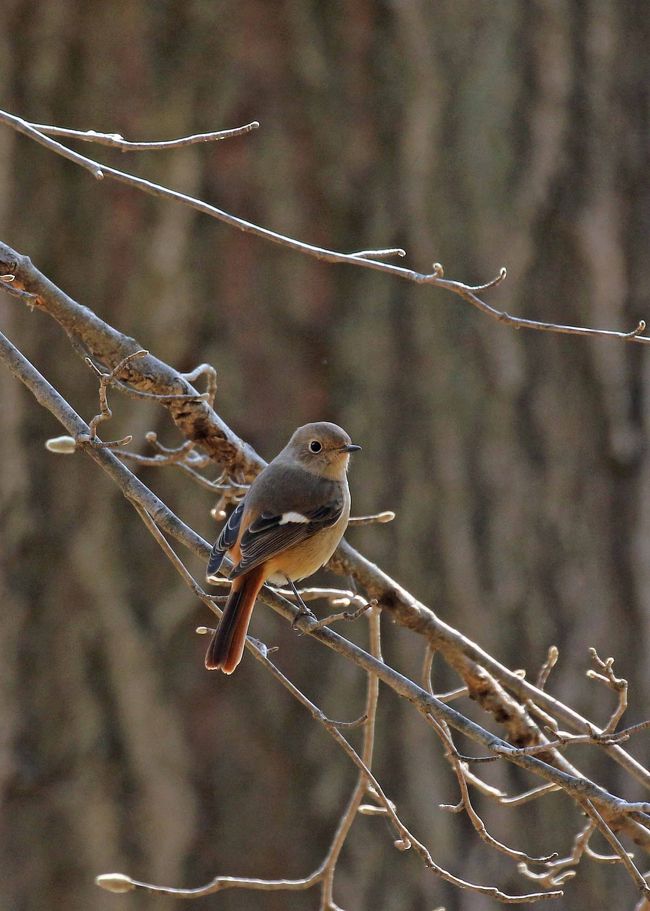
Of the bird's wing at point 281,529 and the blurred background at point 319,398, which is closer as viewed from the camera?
the bird's wing at point 281,529

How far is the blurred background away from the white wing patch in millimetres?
658

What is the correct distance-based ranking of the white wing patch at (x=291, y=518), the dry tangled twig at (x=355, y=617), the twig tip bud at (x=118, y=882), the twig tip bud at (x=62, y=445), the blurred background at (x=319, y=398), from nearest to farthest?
the dry tangled twig at (x=355, y=617)
the twig tip bud at (x=118, y=882)
the twig tip bud at (x=62, y=445)
the white wing patch at (x=291, y=518)
the blurred background at (x=319, y=398)

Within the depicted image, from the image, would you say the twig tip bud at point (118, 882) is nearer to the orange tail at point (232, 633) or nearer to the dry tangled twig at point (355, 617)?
the dry tangled twig at point (355, 617)

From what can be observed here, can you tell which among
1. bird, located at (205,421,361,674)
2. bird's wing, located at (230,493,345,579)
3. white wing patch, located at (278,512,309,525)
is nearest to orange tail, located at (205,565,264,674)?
bird, located at (205,421,361,674)

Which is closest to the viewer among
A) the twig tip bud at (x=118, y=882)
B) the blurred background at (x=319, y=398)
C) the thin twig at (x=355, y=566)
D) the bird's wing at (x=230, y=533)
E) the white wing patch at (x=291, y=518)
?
the twig tip bud at (x=118, y=882)

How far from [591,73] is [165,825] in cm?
304

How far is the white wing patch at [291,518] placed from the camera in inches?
125

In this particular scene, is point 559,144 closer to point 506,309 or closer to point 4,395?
point 506,309

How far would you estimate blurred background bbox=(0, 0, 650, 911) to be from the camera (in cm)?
371

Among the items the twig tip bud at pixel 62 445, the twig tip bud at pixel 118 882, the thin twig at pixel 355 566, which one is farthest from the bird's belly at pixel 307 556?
the twig tip bud at pixel 118 882

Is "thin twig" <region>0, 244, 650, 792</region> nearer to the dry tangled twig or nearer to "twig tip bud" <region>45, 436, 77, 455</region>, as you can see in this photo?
the dry tangled twig

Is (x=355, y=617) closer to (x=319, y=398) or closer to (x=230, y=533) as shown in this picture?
(x=230, y=533)

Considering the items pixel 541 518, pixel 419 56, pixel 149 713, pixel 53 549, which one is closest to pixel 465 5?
pixel 419 56

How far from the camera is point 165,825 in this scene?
3.67 meters
